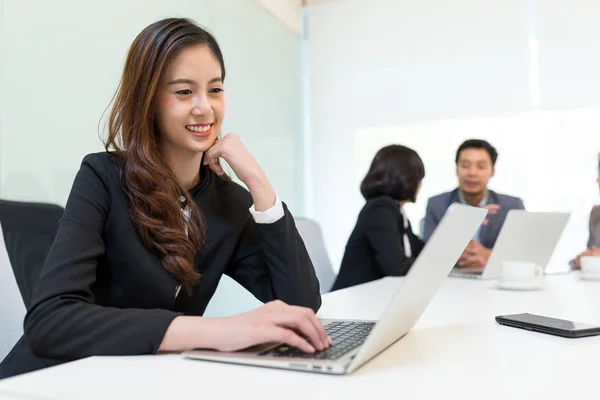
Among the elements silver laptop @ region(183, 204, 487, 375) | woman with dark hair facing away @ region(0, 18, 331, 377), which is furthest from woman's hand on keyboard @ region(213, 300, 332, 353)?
woman with dark hair facing away @ region(0, 18, 331, 377)

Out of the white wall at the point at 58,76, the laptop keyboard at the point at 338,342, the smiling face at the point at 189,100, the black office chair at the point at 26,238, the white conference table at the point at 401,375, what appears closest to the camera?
the white conference table at the point at 401,375

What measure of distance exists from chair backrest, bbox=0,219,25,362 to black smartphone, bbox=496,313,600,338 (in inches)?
41.9

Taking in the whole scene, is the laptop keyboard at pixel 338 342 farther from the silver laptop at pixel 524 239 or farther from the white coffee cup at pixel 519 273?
the silver laptop at pixel 524 239

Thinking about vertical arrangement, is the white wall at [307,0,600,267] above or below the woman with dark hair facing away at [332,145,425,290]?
above

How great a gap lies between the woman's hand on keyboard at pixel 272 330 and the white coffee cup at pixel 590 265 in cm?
162

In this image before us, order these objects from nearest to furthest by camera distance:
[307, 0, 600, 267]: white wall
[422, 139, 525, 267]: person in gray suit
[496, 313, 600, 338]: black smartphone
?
1. [496, 313, 600, 338]: black smartphone
2. [422, 139, 525, 267]: person in gray suit
3. [307, 0, 600, 267]: white wall

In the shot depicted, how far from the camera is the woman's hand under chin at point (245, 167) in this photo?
1313 mm

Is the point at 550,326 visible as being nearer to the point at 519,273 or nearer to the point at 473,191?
the point at 519,273

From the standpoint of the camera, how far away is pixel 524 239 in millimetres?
2125

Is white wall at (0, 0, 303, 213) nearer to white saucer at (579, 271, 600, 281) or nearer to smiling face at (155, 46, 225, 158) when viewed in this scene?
smiling face at (155, 46, 225, 158)

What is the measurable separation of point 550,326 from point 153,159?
2.82ft

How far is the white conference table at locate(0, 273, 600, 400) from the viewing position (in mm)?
673

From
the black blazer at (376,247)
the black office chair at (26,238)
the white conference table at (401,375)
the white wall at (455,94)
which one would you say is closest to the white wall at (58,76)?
the black office chair at (26,238)

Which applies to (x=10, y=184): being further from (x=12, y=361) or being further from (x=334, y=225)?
(x=334, y=225)
